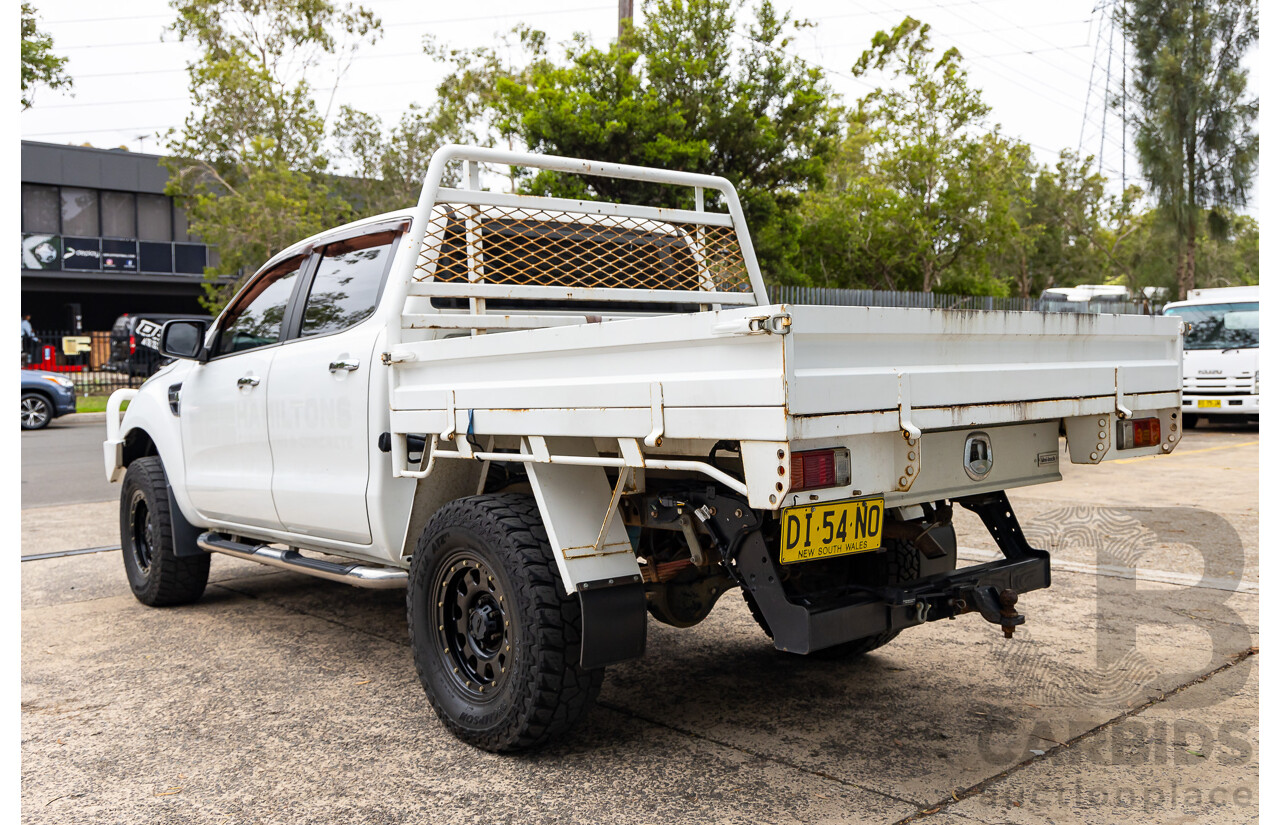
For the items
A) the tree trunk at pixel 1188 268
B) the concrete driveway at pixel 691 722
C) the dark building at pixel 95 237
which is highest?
the dark building at pixel 95 237

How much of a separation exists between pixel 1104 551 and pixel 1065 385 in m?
4.48

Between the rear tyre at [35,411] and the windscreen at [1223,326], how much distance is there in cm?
1954

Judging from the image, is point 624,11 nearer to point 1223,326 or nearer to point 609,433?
point 1223,326

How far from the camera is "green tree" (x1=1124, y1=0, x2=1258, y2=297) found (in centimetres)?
2692

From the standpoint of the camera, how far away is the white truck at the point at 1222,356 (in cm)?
1747

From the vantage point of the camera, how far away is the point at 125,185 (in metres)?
36.2

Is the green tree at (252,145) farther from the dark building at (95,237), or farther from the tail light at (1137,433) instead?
the tail light at (1137,433)

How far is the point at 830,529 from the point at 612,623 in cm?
85

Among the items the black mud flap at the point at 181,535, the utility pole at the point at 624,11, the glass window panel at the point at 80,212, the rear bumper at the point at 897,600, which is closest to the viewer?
the rear bumper at the point at 897,600

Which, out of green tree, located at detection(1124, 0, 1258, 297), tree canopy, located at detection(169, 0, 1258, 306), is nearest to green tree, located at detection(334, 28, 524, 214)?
tree canopy, located at detection(169, 0, 1258, 306)

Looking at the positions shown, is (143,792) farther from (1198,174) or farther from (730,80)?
(1198,174)

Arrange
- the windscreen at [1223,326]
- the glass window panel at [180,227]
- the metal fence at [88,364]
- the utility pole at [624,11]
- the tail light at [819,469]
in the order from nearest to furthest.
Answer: the tail light at [819,469], the windscreen at [1223,326], the utility pole at [624,11], the metal fence at [88,364], the glass window panel at [180,227]

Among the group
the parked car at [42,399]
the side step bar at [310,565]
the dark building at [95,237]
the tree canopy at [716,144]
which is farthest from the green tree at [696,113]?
the dark building at [95,237]

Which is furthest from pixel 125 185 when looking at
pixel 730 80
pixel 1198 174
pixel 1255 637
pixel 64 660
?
pixel 1255 637
